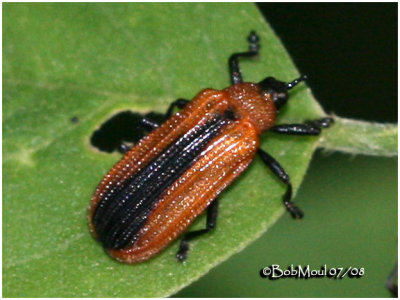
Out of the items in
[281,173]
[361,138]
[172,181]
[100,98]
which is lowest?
[361,138]

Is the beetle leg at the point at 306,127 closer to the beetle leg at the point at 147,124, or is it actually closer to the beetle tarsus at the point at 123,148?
the beetle leg at the point at 147,124

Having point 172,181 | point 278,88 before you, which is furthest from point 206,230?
point 278,88

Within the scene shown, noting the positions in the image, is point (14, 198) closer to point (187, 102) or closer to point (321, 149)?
point (187, 102)

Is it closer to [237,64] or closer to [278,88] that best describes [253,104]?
[278,88]

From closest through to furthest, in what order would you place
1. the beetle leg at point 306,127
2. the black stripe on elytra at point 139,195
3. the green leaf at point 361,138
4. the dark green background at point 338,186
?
1. the black stripe on elytra at point 139,195
2. the green leaf at point 361,138
3. the beetle leg at point 306,127
4. the dark green background at point 338,186

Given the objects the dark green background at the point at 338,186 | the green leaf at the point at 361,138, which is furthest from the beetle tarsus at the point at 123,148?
the green leaf at the point at 361,138

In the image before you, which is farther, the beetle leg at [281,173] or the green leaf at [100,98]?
the beetle leg at [281,173]

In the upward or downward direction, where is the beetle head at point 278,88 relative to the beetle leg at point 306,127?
upward
